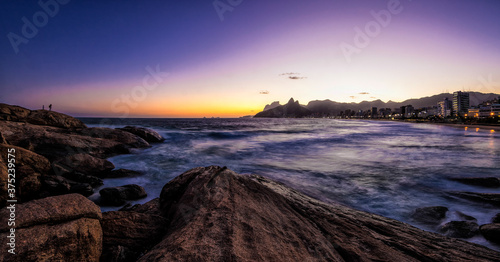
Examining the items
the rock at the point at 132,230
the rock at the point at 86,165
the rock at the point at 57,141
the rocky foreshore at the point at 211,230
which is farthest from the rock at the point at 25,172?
the rock at the point at 132,230

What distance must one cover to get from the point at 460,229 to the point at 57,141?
16.9 meters

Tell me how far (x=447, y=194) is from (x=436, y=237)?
593 cm

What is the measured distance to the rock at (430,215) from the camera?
233 inches

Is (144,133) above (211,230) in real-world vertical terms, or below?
above

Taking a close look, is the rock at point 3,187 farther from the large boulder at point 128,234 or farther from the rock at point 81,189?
the rock at point 81,189

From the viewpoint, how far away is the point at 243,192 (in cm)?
412

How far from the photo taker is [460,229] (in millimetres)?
5051

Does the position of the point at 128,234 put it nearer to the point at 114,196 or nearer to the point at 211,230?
the point at 211,230

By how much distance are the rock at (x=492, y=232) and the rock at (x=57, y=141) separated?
48.6 feet

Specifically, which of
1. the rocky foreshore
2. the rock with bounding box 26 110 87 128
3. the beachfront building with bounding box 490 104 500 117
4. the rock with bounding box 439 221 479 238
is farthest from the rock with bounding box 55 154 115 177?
the beachfront building with bounding box 490 104 500 117

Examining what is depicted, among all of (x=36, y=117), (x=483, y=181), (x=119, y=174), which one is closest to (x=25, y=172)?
(x=119, y=174)

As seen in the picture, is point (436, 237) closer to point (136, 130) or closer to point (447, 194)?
point (447, 194)

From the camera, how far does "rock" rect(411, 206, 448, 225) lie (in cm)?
591

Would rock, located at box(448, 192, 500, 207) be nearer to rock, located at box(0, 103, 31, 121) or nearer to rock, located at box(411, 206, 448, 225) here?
rock, located at box(411, 206, 448, 225)
